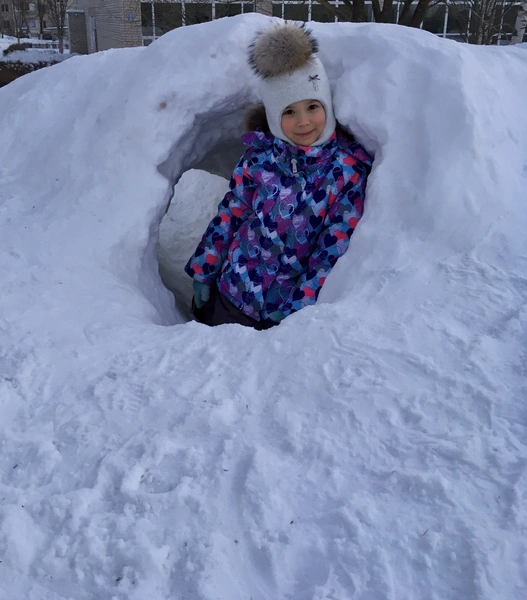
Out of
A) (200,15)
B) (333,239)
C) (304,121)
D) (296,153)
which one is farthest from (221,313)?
(200,15)

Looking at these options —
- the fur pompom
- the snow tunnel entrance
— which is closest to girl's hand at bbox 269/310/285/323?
the snow tunnel entrance

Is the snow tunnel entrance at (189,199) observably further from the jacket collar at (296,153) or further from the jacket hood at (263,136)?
the jacket collar at (296,153)

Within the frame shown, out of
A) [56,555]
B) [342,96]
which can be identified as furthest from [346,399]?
[342,96]

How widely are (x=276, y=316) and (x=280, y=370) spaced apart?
36.9 inches

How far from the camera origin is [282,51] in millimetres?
2250

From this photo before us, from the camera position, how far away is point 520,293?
5.42 feet

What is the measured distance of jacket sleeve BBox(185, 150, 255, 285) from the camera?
266 cm

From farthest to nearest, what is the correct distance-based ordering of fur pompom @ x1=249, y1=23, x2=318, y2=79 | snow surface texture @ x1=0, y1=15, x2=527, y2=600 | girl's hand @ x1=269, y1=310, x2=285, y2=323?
girl's hand @ x1=269, y1=310, x2=285, y2=323
fur pompom @ x1=249, y1=23, x2=318, y2=79
snow surface texture @ x1=0, y1=15, x2=527, y2=600

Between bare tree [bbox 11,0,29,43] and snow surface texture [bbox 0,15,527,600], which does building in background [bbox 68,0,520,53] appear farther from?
snow surface texture [bbox 0,15,527,600]

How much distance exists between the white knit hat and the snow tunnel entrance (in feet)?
1.87

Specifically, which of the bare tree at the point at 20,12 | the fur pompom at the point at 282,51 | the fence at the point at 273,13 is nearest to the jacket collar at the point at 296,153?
the fur pompom at the point at 282,51

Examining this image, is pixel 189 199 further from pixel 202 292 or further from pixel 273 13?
pixel 273 13

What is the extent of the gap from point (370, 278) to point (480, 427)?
683mm

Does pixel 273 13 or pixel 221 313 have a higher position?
pixel 273 13
